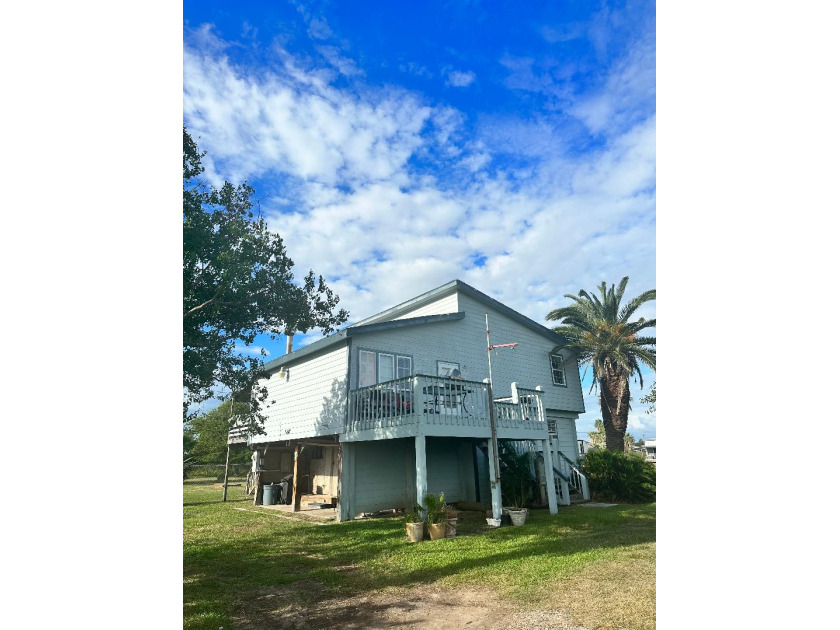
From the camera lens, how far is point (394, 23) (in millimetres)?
4152

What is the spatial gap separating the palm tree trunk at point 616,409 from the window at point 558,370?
398 cm

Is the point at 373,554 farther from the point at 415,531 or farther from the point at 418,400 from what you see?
the point at 418,400

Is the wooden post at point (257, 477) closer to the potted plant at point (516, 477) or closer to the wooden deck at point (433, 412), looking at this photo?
the wooden deck at point (433, 412)

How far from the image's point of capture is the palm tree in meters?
22.7

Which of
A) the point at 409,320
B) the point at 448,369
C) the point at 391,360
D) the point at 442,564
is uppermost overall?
the point at 409,320

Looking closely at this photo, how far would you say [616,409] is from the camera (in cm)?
2294

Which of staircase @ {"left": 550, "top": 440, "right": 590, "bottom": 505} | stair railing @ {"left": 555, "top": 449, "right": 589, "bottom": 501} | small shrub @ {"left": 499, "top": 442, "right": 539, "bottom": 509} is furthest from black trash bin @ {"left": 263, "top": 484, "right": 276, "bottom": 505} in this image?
stair railing @ {"left": 555, "top": 449, "right": 589, "bottom": 501}

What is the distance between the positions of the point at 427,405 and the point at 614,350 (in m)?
14.3

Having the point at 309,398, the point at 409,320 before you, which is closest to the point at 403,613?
the point at 409,320

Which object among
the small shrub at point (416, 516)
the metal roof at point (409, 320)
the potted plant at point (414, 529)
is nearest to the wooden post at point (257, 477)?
the metal roof at point (409, 320)

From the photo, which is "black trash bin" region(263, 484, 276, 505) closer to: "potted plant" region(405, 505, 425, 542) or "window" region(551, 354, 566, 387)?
"potted plant" region(405, 505, 425, 542)

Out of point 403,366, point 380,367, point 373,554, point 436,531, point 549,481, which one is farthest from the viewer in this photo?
point 403,366
